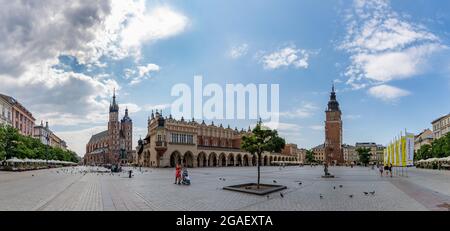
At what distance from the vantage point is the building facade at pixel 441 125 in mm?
97312

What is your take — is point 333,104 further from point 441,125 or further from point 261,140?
point 261,140

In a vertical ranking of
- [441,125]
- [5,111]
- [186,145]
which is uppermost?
[5,111]

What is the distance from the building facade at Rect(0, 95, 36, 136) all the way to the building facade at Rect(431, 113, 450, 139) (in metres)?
115

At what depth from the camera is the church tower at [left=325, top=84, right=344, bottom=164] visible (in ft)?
407

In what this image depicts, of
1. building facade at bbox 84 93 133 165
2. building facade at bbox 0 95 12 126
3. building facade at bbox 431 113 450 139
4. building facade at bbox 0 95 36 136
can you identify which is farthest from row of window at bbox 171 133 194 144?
building facade at bbox 431 113 450 139

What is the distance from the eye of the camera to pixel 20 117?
91875 millimetres

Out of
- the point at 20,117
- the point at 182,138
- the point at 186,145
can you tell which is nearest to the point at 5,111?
the point at 20,117

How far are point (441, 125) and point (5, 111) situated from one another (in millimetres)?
120205

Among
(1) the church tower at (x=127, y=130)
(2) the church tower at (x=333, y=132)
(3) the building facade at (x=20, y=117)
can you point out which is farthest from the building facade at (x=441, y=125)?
(3) the building facade at (x=20, y=117)

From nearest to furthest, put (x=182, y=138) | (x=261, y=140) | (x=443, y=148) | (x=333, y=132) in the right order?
(x=261, y=140) → (x=443, y=148) → (x=182, y=138) → (x=333, y=132)

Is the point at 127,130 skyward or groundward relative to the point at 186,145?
skyward

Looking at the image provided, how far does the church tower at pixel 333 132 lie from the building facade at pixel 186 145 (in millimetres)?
35610
